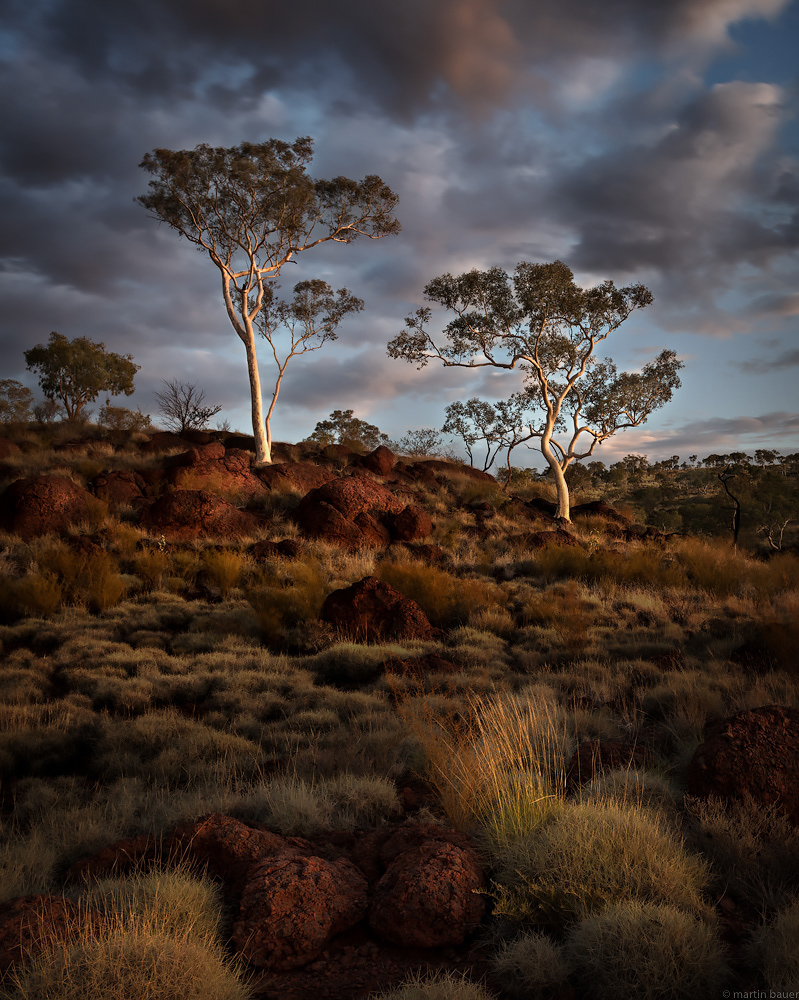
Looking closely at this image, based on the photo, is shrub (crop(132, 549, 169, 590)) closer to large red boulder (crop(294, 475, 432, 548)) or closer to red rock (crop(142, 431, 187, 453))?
large red boulder (crop(294, 475, 432, 548))

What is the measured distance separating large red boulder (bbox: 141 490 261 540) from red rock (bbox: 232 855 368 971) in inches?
546

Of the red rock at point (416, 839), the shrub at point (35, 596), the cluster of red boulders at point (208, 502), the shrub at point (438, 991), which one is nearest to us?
the shrub at point (438, 991)

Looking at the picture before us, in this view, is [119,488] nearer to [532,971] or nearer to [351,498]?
[351,498]

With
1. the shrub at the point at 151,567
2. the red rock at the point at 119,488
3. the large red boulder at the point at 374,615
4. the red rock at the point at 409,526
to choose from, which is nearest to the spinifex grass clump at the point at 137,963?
the large red boulder at the point at 374,615

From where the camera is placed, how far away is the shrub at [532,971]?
2.78m

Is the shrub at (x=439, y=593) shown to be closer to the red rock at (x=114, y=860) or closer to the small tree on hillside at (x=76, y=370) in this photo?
the red rock at (x=114, y=860)

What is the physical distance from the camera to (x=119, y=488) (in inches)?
712

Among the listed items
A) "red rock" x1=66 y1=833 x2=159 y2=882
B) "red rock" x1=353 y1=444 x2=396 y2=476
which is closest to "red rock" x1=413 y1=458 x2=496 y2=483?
"red rock" x1=353 y1=444 x2=396 y2=476

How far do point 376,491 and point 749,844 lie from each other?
15.7 metres

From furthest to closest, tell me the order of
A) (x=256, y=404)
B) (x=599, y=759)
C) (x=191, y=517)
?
(x=256, y=404) < (x=191, y=517) < (x=599, y=759)

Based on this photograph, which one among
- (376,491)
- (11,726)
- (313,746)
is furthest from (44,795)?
(376,491)

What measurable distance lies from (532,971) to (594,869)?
2.17 feet

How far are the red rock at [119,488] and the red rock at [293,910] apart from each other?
15738mm

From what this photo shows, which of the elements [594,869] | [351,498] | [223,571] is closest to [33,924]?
[594,869]
